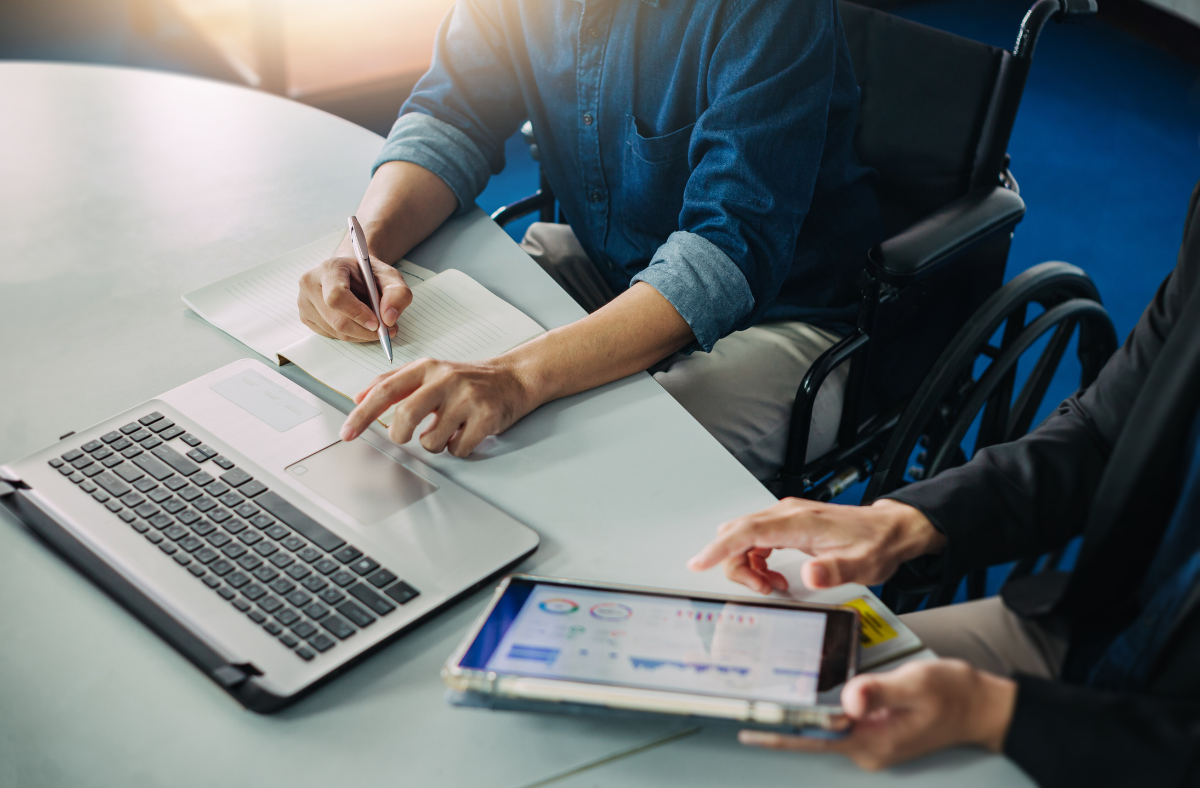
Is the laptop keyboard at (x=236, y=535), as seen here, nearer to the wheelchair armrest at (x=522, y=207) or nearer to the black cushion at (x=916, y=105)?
the wheelchair armrest at (x=522, y=207)

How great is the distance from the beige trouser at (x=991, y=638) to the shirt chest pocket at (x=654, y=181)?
Result: 63cm

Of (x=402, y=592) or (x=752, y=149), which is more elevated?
(x=752, y=149)

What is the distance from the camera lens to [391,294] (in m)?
0.99

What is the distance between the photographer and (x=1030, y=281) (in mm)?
1169

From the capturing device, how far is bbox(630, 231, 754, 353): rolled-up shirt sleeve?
999mm

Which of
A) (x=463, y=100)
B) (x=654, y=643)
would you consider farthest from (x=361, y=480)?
(x=463, y=100)

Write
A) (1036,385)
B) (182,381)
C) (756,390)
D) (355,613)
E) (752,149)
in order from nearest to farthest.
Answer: (355,613) → (182,381) → (752,149) → (756,390) → (1036,385)

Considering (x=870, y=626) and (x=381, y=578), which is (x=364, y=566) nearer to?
(x=381, y=578)

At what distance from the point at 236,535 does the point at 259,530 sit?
0.02 meters

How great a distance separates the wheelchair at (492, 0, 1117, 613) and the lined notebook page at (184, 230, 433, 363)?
360mm

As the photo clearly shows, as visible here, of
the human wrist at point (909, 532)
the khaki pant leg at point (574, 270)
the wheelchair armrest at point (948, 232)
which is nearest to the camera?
the human wrist at point (909, 532)

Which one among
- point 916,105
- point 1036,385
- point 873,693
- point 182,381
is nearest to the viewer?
point 873,693

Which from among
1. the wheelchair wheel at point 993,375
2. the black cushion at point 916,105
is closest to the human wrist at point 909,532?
the wheelchair wheel at point 993,375

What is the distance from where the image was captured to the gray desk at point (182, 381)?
0.59m
